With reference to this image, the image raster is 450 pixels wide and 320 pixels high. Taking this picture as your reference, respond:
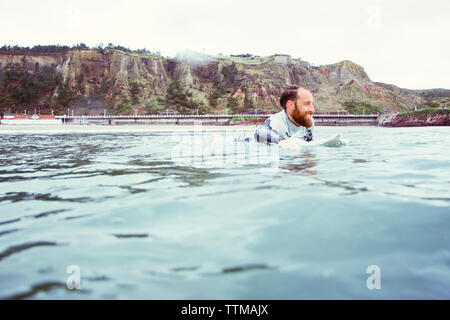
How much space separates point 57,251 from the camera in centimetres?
194

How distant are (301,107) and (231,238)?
5.31m

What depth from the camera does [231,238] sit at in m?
2.02

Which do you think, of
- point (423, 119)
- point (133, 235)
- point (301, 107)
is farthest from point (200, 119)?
point (133, 235)

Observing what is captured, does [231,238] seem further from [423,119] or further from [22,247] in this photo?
[423,119]

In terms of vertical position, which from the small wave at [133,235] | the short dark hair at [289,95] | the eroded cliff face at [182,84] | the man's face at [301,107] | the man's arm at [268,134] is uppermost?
the eroded cliff face at [182,84]

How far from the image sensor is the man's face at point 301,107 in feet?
22.6

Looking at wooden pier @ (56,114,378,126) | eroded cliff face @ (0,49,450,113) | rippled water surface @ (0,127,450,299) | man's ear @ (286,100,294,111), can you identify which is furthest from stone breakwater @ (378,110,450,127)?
rippled water surface @ (0,127,450,299)

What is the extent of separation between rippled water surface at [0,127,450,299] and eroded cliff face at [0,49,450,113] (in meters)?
86.8

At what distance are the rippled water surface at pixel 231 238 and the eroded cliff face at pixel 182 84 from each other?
86.8 m

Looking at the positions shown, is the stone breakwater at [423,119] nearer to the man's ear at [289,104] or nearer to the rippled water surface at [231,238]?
the man's ear at [289,104]

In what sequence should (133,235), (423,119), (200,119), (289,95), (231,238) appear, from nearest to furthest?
(231,238)
(133,235)
(289,95)
(423,119)
(200,119)

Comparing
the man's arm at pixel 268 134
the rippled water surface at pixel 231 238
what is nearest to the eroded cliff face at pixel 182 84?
the man's arm at pixel 268 134

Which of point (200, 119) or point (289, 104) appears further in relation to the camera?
point (200, 119)
